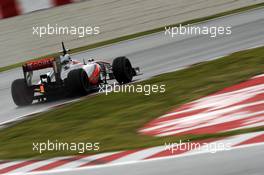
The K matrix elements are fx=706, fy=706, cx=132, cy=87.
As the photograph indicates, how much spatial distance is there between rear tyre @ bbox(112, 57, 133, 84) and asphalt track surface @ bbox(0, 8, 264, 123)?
2.02ft

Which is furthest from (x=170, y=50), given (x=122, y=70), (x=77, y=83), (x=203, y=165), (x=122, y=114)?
(x=203, y=165)

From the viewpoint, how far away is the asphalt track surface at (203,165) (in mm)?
5375

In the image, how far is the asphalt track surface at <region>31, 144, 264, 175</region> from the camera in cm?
538

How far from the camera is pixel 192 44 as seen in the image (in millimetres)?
16109

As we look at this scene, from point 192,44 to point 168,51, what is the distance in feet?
1.99

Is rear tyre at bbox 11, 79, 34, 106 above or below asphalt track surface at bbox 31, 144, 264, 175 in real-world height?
below

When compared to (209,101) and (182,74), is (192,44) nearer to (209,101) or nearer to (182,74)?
(182,74)

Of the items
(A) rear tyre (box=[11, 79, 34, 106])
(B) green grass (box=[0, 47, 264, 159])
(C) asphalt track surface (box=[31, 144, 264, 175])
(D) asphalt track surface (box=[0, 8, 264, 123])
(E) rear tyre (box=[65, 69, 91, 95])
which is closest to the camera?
(C) asphalt track surface (box=[31, 144, 264, 175])

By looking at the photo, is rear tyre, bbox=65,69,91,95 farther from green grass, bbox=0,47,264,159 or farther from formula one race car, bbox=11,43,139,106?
green grass, bbox=0,47,264,159

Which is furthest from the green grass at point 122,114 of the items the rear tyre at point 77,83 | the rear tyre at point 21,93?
the rear tyre at point 21,93

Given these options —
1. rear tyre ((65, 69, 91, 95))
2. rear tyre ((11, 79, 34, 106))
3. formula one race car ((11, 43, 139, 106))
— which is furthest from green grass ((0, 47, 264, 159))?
rear tyre ((11, 79, 34, 106))

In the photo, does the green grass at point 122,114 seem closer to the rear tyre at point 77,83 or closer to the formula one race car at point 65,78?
the rear tyre at point 77,83

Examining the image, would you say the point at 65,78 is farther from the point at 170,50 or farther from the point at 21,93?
the point at 170,50

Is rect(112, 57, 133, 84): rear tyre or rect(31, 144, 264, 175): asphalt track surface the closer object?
rect(31, 144, 264, 175): asphalt track surface
